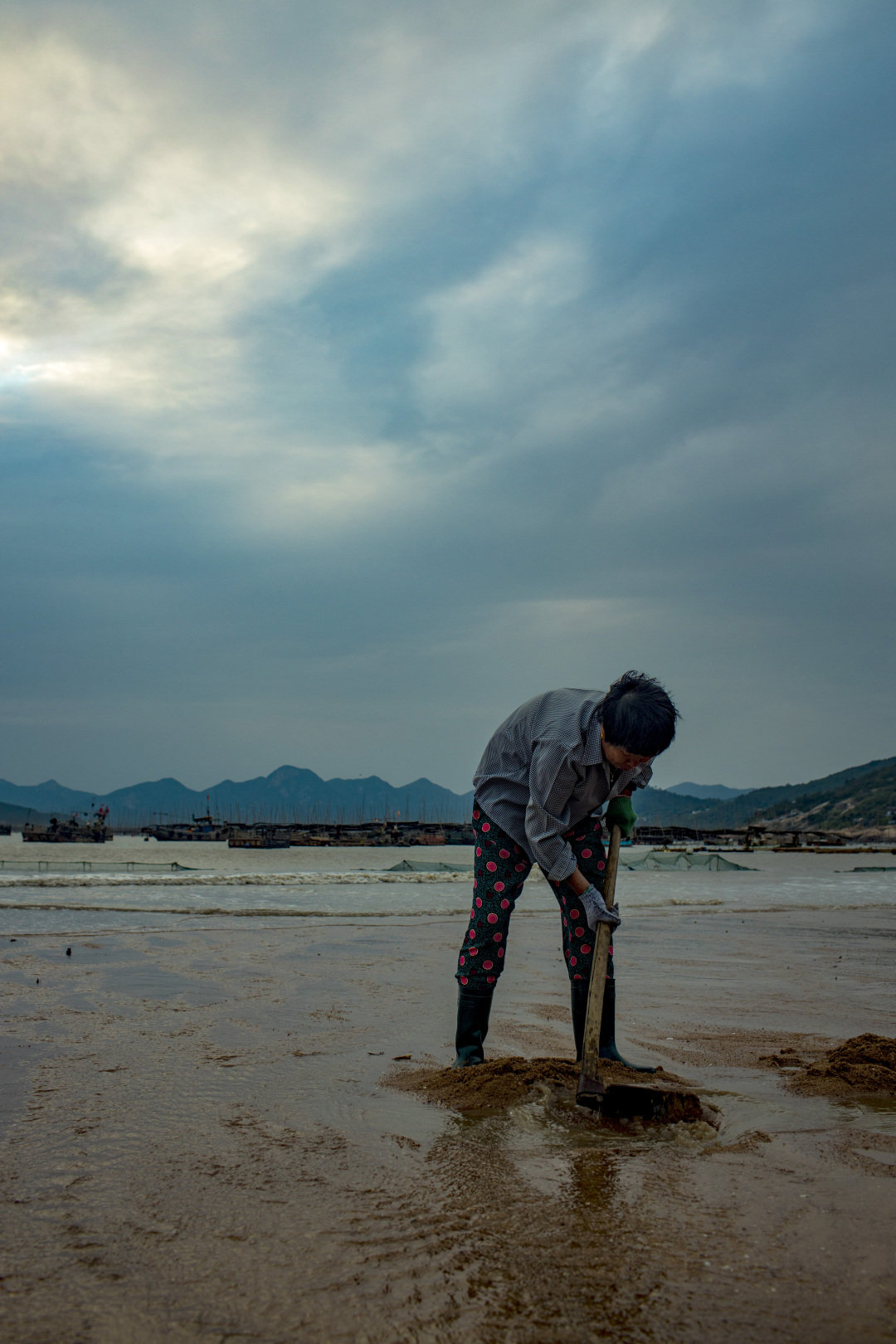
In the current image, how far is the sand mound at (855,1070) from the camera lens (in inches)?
107

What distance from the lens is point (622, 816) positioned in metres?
2.87

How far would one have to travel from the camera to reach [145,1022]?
375cm

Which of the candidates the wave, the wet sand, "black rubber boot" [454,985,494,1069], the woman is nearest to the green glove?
the woman

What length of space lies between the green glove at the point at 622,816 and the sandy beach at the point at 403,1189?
0.85m

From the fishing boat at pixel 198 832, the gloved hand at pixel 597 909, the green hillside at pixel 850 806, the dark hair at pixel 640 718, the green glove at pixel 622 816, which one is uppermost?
the dark hair at pixel 640 718

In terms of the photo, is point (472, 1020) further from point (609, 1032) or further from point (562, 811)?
point (562, 811)

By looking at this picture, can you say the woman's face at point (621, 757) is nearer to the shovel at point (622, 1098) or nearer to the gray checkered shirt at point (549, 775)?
the gray checkered shirt at point (549, 775)

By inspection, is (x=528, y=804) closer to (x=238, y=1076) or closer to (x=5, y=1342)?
(x=238, y=1076)

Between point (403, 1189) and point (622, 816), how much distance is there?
1.37 meters

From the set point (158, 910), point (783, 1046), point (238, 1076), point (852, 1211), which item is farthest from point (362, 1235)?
point (158, 910)

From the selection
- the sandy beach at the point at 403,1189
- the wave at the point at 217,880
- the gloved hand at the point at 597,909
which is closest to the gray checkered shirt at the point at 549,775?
the gloved hand at the point at 597,909

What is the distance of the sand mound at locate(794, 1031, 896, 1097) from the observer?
2713mm

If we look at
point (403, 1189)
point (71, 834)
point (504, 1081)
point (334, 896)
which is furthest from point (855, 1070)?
point (71, 834)

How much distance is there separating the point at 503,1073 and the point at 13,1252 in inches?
60.3
